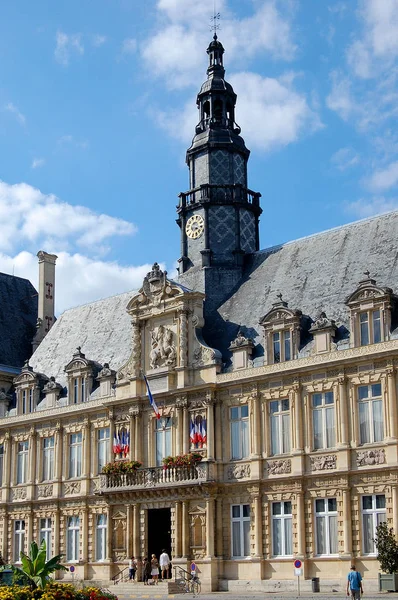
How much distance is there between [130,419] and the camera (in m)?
47.7

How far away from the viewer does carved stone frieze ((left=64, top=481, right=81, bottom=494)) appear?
50.4 metres

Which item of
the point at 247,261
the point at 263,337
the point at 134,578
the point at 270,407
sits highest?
the point at 247,261

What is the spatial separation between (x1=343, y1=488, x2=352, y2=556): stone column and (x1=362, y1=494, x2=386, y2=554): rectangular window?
55 centimetres

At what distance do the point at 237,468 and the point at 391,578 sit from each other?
966 centimetres

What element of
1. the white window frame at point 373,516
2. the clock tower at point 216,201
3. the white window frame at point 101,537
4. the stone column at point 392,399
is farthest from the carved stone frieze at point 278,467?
the white window frame at point 101,537

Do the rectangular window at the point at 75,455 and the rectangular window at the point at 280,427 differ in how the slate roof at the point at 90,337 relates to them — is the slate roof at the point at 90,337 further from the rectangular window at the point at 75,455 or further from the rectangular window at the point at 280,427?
the rectangular window at the point at 280,427

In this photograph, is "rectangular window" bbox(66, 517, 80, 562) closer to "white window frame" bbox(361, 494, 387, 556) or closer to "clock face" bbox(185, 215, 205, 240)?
"clock face" bbox(185, 215, 205, 240)

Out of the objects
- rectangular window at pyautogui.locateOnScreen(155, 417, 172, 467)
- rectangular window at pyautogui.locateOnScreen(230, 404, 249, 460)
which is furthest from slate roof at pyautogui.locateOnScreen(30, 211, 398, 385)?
rectangular window at pyautogui.locateOnScreen(155, 417, 172, 467)

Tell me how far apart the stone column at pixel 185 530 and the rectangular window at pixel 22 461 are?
13510mm

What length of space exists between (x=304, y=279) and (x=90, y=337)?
15768mm

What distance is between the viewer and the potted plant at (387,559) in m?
35.2

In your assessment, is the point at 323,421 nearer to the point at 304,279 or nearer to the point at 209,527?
the point at 209,527

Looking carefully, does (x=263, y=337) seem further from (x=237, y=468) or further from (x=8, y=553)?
(x=8, y=553)

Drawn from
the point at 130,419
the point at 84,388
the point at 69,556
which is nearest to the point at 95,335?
the point at 84,388
